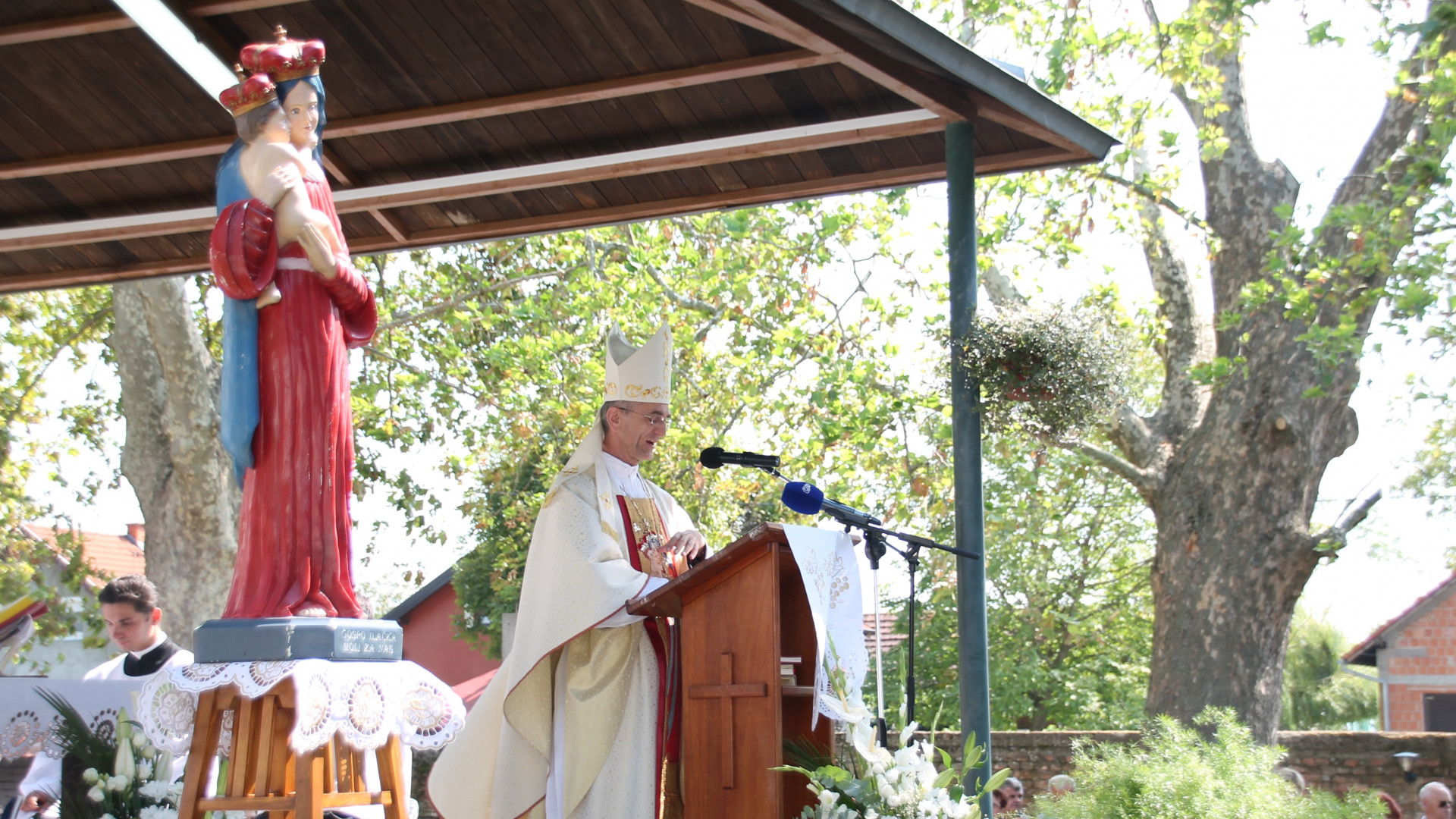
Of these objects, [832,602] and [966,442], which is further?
[966,442]

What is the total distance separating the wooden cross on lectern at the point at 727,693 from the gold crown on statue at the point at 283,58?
203 cm

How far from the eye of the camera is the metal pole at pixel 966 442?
13.8 feet

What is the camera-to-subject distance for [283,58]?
3604 millimetres

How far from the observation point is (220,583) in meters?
9.58

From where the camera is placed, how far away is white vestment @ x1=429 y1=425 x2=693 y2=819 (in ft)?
13.7

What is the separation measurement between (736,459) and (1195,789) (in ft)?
6.10

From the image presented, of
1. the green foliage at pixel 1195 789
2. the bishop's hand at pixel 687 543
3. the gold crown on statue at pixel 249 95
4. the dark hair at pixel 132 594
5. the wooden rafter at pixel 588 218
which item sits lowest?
the green foliage at pixel 1195 789

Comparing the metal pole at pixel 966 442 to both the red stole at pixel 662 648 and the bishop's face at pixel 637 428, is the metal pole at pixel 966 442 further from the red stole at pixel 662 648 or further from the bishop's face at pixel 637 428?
the bishop's face at pixel 637 428

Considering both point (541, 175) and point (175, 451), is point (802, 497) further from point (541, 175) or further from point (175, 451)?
point (175, 451)

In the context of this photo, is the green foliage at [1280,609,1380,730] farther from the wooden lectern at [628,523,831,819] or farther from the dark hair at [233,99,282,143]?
the dark hair at [233,99,282,143]

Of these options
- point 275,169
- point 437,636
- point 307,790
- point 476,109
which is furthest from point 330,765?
point 437,636

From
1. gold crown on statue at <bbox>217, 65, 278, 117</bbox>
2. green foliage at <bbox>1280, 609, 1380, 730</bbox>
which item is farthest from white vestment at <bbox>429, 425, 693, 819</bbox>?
green foliage at <bbox>1280, 609, 1380, 730</bbox>

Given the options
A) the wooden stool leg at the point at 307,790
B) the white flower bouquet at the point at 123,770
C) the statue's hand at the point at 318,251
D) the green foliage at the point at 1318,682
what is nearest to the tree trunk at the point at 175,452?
the white flower bouquet at the point at 123,770

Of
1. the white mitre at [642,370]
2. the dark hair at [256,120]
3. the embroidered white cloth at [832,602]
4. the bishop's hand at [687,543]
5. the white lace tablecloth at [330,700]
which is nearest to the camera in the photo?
the white lace tablecloth at [330,700]
